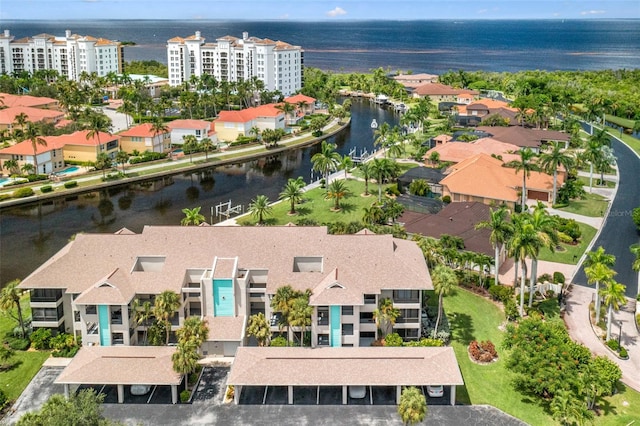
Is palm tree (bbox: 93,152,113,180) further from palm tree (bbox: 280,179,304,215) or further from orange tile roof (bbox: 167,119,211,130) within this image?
palm tree (bbox: 280,179,304,215)

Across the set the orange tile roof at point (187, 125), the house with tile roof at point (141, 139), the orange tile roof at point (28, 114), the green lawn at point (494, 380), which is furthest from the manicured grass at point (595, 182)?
the orange tile roof at point (28, 114)

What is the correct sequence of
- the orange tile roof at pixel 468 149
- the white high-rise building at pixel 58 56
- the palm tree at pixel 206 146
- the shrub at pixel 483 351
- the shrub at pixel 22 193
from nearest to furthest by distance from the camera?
1. the shrub at pixel 483 351
2. the shrub at pixel 22 193
3. the orange tile roof at pixel 468 149
4. the palm tree at pixel 206 146
5. the white high-rise building at pixel 58 56

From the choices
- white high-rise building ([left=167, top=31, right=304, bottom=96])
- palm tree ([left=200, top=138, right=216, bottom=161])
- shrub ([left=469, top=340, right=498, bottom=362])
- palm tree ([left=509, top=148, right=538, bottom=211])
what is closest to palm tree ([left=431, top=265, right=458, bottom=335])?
shrub ([left=469, top=340, right=498, bottom=362])

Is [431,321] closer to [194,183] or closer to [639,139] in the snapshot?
[194,183]

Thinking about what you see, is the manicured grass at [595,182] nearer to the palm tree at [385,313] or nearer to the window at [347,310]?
the palm tree at [385,313]

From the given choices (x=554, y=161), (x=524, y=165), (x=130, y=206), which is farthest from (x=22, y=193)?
(x=554, y=161)

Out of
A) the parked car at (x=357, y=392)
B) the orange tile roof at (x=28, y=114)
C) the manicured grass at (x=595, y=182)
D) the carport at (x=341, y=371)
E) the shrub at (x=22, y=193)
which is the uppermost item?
the orange tile roof at (x=28, y=114)
